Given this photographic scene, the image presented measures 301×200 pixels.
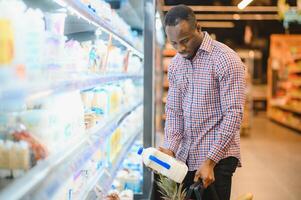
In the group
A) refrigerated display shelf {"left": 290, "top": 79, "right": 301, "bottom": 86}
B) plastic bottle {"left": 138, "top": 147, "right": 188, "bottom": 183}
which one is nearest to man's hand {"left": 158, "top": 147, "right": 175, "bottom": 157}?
plastic bottle {"left": 138, "top": 147, "right": 188, "bottom": 183}

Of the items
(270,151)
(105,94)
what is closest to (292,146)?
(270,151)

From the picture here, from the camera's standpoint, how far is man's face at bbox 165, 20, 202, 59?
7.00 feet

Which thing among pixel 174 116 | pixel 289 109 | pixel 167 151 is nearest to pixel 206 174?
pixel 167 151

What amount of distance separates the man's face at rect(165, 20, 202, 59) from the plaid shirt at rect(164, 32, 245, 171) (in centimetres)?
8

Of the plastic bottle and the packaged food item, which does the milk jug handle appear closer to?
the plastic bottle

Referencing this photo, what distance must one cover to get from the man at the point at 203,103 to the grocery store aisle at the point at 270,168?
8.97 ft

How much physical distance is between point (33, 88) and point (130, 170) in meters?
2.82

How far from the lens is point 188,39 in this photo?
86.0 inches

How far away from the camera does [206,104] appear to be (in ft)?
7.66

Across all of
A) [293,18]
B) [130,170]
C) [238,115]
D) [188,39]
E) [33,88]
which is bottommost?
[130,170]

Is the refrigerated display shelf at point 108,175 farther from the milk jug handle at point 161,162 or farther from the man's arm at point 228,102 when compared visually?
the man's arm at point 228,102

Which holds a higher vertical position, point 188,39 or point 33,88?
point 188,39

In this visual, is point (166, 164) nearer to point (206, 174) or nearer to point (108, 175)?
point (206, 174)

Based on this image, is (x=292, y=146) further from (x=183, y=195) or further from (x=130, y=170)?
(x=183, y=195)
